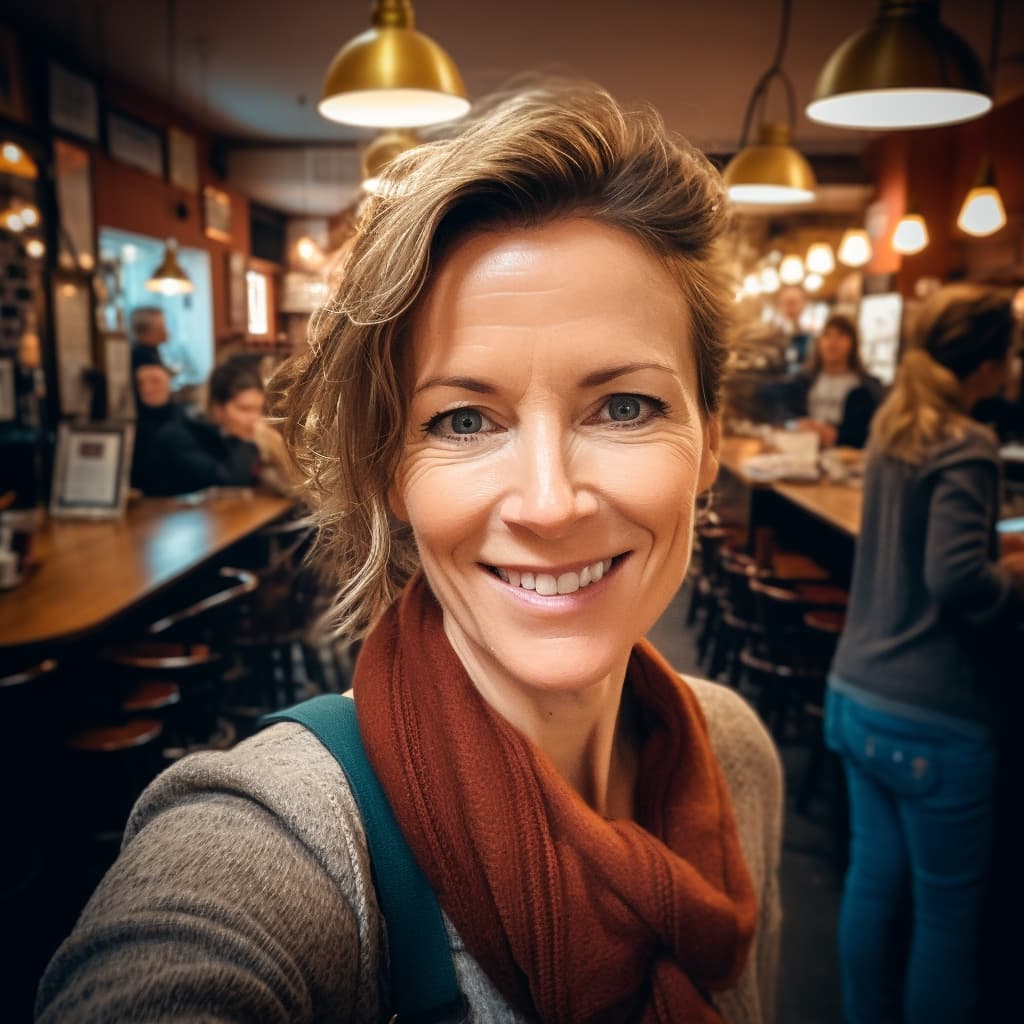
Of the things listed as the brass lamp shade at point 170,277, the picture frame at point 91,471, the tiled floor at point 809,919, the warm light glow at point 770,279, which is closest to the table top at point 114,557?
the picture frame at point 91,471

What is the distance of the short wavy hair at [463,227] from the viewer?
74 centimetres

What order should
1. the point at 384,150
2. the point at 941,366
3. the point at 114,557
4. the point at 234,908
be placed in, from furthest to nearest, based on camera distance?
1. the point at 114,557
2. the point at 384,150
3. the point at 941,366
4. the point at 234,908

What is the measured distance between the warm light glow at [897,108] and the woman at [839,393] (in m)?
2.90

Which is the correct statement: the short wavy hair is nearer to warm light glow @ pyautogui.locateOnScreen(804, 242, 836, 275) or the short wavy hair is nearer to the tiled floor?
the tiled floor

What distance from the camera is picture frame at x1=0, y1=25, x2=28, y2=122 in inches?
199

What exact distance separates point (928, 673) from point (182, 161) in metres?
6.25

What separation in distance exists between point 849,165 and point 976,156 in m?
1.76

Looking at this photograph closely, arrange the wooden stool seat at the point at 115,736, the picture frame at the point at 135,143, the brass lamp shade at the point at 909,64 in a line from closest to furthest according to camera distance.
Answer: the brass lamp shade at the point at 909,64 < the wooden stool seat at the point at 115,736 < the picture frame at the point at 135,143

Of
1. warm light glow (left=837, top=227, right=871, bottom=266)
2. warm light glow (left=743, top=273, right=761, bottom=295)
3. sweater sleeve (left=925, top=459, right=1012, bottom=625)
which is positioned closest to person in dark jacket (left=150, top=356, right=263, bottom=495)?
warm light glow (left=743, top=273, right=761, bottom=295)

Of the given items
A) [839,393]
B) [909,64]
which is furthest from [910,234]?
[909,64]

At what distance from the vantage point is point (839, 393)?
6.30 m

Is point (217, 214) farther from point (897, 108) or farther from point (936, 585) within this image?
point (936, 585)

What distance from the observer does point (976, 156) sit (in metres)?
7.74

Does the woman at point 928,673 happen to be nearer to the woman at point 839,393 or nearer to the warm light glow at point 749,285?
the warm light glow at point 749,285
